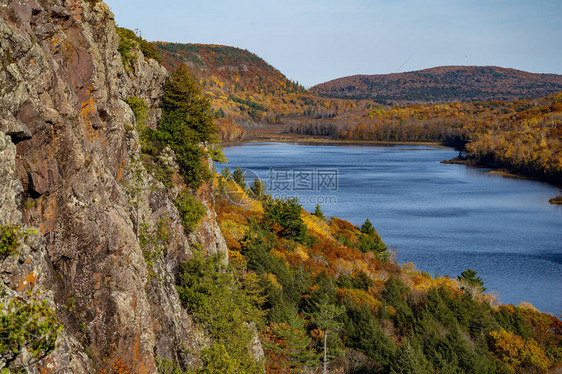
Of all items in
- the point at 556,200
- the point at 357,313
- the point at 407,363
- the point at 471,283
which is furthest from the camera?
the point at 556,200

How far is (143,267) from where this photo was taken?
44.7 feet

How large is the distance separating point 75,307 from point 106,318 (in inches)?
35.0

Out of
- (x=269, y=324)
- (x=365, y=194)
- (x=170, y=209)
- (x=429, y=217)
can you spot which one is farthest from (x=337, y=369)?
(x=365, y=194)

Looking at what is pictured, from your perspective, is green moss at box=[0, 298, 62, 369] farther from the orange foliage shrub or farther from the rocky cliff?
the orange foliage shrub

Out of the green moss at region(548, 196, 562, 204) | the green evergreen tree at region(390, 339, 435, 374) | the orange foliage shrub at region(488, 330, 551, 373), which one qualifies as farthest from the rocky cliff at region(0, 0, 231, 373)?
the green moss at region(548, 196, 562, 204)

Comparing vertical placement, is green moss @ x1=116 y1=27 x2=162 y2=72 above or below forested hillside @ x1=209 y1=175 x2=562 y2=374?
above

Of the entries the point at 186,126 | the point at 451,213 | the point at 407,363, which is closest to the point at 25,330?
the point at 186,126

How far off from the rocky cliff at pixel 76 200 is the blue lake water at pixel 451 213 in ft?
111

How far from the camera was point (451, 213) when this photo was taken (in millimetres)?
68750

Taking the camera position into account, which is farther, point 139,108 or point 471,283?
point 471,283

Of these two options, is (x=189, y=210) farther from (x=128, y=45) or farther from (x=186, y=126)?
(x=128, y=45)

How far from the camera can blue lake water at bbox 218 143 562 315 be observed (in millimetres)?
43916

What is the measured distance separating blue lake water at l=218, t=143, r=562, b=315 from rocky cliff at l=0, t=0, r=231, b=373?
33976 millimetres

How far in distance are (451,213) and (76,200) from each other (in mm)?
65422
